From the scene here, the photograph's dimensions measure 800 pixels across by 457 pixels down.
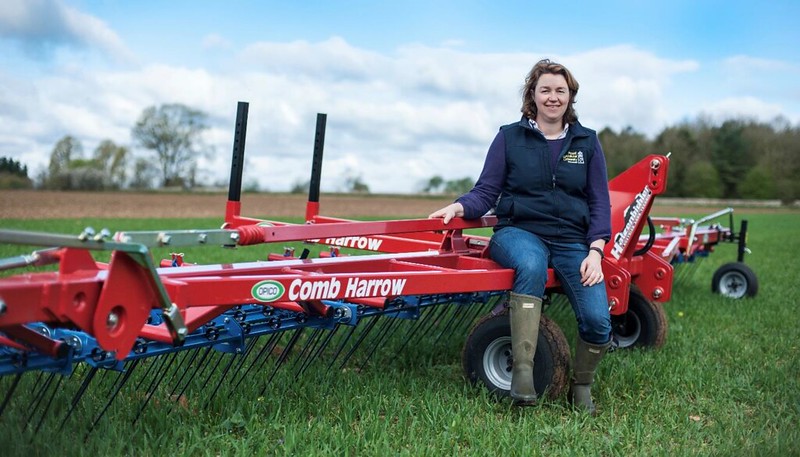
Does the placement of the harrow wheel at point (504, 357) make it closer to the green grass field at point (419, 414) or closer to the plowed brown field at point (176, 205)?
the green grass field at point (419, 414)

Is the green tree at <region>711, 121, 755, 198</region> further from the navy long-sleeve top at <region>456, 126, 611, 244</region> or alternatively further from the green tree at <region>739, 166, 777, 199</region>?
the navy long-sleeve top at <region>456, 126, 611, 244</region>

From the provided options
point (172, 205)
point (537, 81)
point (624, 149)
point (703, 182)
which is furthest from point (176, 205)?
point (703, 182)

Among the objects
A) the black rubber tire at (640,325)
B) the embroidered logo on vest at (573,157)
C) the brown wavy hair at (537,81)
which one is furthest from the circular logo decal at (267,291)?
the black rubber tire at (640,325)

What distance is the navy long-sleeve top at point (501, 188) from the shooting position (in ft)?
15.5

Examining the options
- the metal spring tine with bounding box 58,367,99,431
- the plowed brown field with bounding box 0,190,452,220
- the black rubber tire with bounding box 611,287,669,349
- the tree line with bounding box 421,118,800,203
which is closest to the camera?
the metal spring tine with bounding box 58,367,99,431

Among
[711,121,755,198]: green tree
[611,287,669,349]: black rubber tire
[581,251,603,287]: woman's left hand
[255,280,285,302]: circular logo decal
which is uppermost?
[711,121,755,198]: green tree

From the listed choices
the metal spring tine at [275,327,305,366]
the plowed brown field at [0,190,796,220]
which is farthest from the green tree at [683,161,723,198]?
the metal spring tine at [275,327,305,366]

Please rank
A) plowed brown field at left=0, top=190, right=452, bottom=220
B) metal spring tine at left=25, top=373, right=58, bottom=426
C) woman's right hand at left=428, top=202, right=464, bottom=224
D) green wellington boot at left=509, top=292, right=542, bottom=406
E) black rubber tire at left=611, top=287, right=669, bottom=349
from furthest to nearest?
1. plowed brown field at left=0, top=190, right=452, bottom=220
2. black rubber tire at left=611, top=287, right=669, bottom=349
3. woman's right hand at left=428, top=202, right=464, bottom=224
4. green wellington boot at left=509, top=292, right=542, bottom=406
5. metal spring tine at left=25, top=373, right=58, bottom=426

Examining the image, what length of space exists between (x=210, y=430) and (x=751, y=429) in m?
3.01

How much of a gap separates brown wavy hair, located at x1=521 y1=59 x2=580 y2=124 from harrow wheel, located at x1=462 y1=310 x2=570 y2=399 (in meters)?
1.34

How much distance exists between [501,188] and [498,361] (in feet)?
3.64

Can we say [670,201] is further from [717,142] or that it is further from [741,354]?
[741,354]

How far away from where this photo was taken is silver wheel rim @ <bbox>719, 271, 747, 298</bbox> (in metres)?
10.0

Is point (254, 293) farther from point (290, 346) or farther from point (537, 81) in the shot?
point (537, 81)
